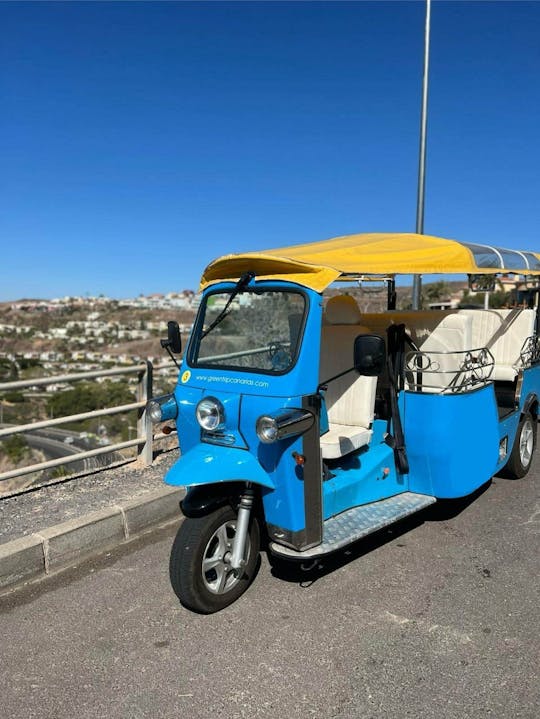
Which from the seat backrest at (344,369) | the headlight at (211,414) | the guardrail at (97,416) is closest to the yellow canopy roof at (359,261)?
the seat backrest at (344,369)

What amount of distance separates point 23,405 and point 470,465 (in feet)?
53.6

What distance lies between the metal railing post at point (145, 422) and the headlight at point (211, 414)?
2.38 meters

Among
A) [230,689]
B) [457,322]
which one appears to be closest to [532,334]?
[457,322]

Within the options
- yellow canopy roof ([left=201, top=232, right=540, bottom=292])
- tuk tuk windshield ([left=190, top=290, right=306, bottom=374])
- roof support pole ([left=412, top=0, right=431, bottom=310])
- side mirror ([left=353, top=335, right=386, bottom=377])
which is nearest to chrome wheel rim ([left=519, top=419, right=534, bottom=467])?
yellow canopy roof ([left=201, top=232, right=540, bottom=292])

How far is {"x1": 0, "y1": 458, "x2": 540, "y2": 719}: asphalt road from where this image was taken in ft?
8.70

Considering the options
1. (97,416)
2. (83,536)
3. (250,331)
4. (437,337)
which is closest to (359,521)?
(250,331)

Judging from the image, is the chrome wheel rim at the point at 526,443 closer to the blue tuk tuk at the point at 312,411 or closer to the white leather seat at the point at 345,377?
the blue tuk tuk at the point at 312,411

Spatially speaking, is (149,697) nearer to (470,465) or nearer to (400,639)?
(400,639)

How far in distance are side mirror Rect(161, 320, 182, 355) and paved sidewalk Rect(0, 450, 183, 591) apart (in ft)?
4.52

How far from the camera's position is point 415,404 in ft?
14.8

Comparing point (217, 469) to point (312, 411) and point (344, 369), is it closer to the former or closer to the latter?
point (312, 411)

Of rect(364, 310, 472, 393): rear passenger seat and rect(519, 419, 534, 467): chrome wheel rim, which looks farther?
rect(519, 419, 534, 467): chrome wheel rim

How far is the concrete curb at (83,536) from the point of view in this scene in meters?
3.79

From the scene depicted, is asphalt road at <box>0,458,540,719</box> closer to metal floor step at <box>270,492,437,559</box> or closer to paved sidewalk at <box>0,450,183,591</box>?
paved sidewalk at <box>0,450,183,591</box>
